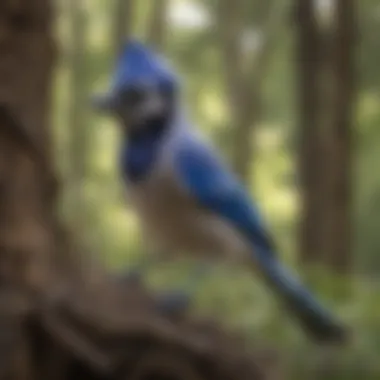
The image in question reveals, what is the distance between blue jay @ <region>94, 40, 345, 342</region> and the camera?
38.0 inches

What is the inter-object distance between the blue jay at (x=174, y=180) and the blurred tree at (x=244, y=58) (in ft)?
0.12

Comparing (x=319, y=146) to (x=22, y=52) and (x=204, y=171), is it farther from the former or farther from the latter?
(x=22, y=52)

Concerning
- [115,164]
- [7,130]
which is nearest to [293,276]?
[115,164]

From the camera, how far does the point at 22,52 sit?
100cm

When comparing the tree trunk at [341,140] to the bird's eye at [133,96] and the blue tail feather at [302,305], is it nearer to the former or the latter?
the blue tail feather at [302,305]

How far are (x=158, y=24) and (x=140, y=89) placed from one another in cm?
7

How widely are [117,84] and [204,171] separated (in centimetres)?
11

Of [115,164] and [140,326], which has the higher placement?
[115,164]

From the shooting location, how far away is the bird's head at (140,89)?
965 millimetres

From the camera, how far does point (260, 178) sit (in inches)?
37.9

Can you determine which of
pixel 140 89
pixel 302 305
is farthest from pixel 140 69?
pixel 302 305

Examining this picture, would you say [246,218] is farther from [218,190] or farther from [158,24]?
[158,24]

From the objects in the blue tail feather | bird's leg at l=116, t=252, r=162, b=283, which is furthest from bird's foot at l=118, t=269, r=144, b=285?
the blue tail feather

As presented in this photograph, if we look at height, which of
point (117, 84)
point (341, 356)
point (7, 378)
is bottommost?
point (7, 378)
